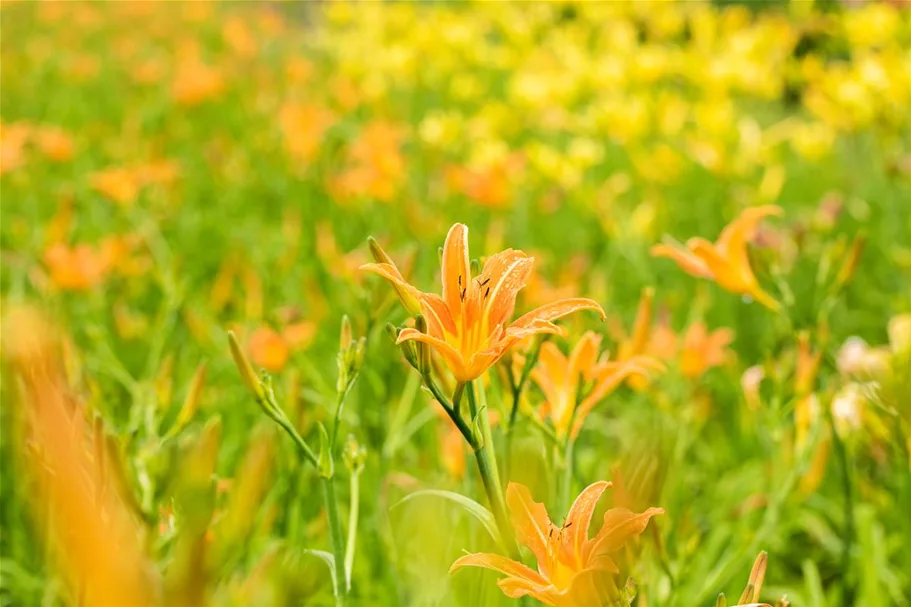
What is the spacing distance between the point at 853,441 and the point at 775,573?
29cm

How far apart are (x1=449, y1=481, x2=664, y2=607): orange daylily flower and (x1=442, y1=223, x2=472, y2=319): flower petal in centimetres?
16

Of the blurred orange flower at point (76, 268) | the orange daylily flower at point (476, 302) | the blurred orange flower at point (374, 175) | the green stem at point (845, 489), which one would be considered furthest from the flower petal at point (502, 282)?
the blurred orange flower at point (374, 175)

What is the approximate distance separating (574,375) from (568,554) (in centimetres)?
30

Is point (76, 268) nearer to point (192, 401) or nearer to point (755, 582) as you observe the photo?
point (192, 401)

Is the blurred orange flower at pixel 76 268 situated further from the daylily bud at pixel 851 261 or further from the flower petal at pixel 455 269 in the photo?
→ the daylily bud at pixel 851 261

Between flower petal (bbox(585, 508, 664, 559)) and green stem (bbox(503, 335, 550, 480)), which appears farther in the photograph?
green stem (bbox(503, 335, 550, 480))

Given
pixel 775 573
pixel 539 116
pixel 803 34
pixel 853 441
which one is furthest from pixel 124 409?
pixel 803 34

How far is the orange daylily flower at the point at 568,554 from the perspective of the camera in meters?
0.58

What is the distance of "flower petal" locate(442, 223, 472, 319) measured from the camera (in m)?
0.67

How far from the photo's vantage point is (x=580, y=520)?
63 centimetres

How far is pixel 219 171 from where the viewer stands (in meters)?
3.44

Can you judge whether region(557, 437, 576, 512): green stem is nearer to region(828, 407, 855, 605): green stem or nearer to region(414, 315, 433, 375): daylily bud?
region(414, 315, 433, 375): daylily bud

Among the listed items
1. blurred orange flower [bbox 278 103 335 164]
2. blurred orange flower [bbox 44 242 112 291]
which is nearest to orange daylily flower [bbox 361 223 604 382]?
blurred orange flower [bbox 44 242 112 291]

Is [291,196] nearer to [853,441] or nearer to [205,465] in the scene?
[853,441]
